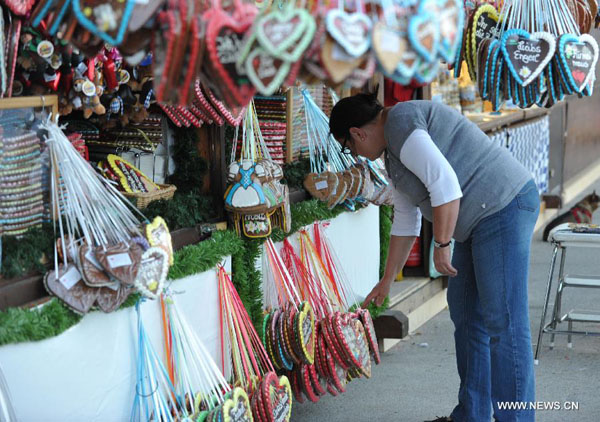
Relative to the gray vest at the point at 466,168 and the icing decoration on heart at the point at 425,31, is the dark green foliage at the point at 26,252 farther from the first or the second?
the icing decoration on heart at the point at 425,31

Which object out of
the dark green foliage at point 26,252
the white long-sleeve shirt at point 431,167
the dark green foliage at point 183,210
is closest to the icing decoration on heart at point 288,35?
the dark green foliage at point 26,252

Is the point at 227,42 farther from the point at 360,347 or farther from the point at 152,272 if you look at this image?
the point at 360,347

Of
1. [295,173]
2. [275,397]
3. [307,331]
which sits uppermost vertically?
[295,173]

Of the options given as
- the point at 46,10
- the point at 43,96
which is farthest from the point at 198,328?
the point at 46,10

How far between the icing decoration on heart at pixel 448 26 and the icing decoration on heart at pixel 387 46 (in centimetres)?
9

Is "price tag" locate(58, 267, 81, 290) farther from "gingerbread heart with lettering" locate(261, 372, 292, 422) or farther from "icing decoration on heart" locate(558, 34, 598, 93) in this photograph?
"icing decoration on heart" locate(558, 34, 598, 93)

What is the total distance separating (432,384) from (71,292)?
2.39 meters

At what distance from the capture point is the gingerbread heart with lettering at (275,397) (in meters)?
2.99

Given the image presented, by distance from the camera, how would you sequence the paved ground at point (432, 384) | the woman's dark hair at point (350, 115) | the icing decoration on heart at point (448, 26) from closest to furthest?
the icing decoration on heart at point (448, 26) → the woman's dark hair at point (350, 115) → the paved ground at point (432, 384)

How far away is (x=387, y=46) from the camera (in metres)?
1.53

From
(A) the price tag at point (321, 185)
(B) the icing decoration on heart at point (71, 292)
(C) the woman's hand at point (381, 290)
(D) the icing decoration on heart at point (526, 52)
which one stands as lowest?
(C) the woman's hand at point (381, 290)

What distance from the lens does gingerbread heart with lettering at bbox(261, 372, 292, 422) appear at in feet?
9.82

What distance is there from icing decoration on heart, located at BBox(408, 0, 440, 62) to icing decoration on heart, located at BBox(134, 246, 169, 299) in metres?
1.18

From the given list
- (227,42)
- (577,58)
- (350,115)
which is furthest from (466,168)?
(227,42)
